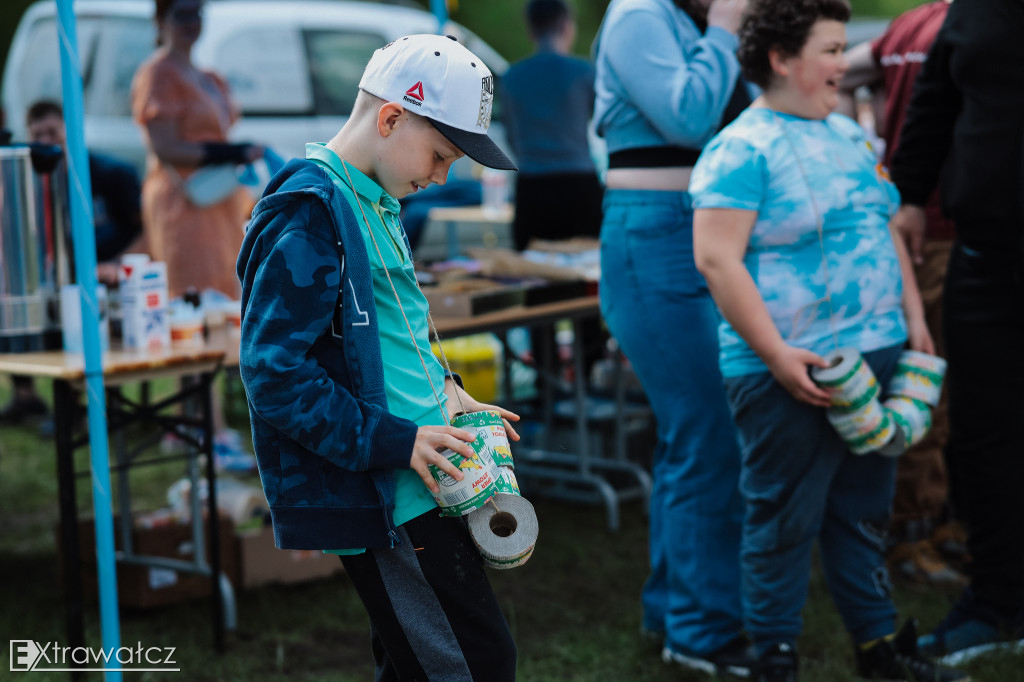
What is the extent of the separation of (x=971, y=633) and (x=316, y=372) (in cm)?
229

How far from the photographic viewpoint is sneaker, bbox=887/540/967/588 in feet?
12.5

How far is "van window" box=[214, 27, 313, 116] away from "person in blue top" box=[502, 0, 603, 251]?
2.41m

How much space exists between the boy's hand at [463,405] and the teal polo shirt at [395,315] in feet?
0.25

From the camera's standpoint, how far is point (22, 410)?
21.9 feet

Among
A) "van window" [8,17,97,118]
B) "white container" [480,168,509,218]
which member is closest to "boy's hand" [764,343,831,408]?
"white container" [480,168,509,218]

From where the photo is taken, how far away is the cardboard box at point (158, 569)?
147 inches

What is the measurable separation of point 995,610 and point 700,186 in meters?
1.53

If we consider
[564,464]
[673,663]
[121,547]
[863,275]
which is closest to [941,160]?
[863,275]

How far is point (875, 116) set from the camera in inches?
164

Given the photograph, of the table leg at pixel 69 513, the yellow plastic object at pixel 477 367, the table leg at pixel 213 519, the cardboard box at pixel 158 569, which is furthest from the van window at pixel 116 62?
the table leg at pixel 69 513

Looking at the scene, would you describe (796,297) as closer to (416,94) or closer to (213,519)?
(416,94)

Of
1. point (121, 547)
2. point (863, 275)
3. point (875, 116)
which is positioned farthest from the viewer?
point (875, 116)

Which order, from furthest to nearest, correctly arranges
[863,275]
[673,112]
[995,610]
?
[995,610] → [673,112] → [863,275]

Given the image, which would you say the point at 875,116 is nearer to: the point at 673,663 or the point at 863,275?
the point at 863,275
